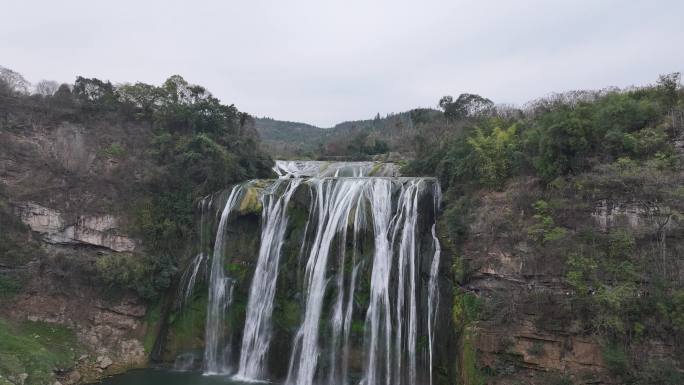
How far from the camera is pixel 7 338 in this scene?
18125mm

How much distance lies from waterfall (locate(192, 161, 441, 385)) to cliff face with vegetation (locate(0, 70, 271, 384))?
3.14m

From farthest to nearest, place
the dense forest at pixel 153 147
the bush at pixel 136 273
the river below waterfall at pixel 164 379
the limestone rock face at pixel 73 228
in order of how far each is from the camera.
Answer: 1. the dense forest at pixel 153 147
2. the limestone rock face at pixel 73 228
3. the bush at pixel 136 273
4. the river below waterfall at pixel 164 379

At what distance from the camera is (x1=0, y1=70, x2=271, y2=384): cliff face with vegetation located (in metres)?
20.6

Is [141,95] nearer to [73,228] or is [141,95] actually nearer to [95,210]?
[95,210]

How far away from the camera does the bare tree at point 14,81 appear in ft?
89.2

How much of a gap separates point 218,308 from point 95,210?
857 centimetres

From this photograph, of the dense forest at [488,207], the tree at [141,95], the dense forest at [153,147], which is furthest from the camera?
the tree at [141,95]

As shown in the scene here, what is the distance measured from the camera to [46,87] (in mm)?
29422

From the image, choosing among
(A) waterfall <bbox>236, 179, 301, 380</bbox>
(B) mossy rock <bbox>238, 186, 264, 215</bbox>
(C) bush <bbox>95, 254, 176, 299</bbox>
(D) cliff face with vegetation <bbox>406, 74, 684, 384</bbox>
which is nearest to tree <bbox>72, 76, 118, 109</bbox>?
(C) bush <bbox>95, 254, 176, 299</bbox>

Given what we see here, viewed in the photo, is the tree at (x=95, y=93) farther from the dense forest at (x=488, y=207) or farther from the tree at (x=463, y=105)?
the tree at (x=463, y=105)

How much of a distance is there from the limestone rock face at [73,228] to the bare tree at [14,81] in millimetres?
9430

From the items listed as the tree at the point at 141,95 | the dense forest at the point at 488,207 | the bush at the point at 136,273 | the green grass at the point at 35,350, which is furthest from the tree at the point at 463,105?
the green grass at the point at 35,350

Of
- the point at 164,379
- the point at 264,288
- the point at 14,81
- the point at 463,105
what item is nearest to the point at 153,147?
the point at 14,81

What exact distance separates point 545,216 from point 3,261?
24.5 meters
